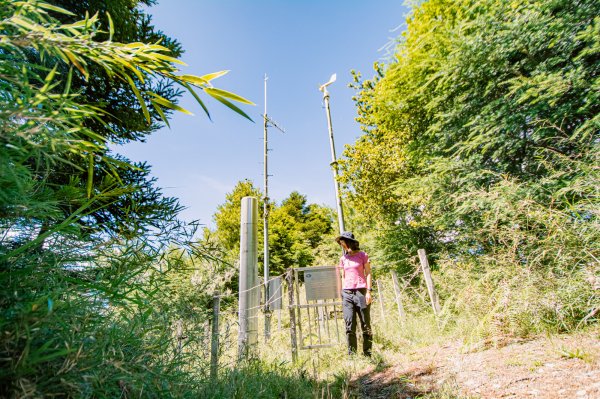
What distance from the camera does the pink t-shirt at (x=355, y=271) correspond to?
183 inches

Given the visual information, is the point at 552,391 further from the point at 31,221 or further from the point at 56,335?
the point at 31,221

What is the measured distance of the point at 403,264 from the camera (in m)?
11.5

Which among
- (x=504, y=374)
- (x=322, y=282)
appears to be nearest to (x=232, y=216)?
(x=322, y=282)

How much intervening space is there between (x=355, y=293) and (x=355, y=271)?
1.11 ft

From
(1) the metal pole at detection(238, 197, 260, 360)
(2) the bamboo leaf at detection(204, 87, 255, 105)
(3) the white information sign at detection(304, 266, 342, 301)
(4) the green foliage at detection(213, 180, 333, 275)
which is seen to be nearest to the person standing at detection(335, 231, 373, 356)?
(3) the white information sign at detection(304, 266, 342, 301)

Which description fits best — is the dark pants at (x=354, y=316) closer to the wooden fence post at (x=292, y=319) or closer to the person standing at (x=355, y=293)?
the person standing at (x=355, y=293)

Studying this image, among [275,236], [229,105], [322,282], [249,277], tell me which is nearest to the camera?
[229,105]

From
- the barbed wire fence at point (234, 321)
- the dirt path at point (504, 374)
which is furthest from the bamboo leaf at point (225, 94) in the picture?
the dirt path at point (504, 374)

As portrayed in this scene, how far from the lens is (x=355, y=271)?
470 cm

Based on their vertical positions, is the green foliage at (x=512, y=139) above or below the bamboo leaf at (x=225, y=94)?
above

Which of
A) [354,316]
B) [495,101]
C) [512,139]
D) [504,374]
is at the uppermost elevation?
[495,101]

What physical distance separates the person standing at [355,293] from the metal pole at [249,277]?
139cm

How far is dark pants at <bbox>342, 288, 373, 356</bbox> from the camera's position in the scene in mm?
4371

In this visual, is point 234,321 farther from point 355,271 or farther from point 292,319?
point 355,271
